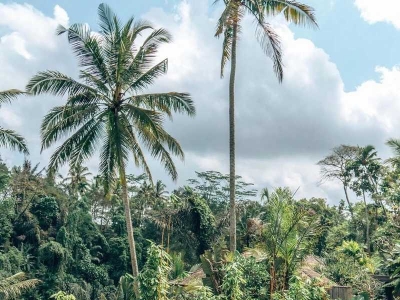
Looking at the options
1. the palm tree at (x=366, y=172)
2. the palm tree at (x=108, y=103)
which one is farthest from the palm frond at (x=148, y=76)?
the palm tree at (x=366, y=172)

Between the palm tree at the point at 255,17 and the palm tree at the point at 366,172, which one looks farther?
the palm tree at the point at 366,172

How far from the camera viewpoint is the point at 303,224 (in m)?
11.5

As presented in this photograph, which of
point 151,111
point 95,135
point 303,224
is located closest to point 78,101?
point 95,135

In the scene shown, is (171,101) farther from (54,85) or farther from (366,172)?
(366,172)

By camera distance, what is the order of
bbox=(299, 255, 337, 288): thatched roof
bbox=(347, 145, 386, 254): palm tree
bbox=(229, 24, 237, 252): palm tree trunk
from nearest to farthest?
bbox=(299, 255, 337, 288): thatched roof < bbox=(229, 24, 237, 252): palm tree trunk < bbox=(347, 145, 386, 254): palm tree

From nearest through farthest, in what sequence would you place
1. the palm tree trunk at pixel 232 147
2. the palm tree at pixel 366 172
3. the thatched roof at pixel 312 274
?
the thatched roof at pixel 312 274 → the palm tree trunk at pixel 232 147 → the palm tree at pixel 366 172

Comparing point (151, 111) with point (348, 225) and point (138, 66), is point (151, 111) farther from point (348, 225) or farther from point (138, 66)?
point (348, 225)

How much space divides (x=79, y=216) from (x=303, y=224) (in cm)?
2774

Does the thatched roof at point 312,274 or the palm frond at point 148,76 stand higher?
the palm frond at point 148,76

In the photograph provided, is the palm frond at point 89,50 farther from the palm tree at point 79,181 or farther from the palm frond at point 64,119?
the palm tree at point 79,181

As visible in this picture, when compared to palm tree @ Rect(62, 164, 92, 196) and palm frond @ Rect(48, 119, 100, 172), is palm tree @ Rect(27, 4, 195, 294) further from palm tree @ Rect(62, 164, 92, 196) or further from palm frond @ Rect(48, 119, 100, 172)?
palm tree @ Rect(62, 164, 92, 196)

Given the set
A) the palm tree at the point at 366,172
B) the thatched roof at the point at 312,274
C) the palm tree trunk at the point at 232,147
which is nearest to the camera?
the thatched roof at the point at 312,274

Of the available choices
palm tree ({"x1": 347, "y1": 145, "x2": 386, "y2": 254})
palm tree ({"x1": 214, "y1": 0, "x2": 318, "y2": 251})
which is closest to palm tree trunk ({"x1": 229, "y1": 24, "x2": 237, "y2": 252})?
palm tree ({"x1": 214, "y1": 0, "x2": 318, "y2": 251})

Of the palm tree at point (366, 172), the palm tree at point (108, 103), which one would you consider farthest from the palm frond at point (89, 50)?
the palm tree at point (366, 172)
